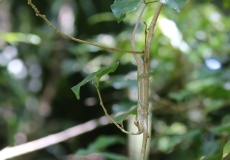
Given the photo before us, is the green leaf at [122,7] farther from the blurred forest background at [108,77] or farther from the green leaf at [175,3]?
the blurred forest background at [108,77]

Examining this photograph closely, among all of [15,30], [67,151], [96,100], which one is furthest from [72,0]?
[67,151]

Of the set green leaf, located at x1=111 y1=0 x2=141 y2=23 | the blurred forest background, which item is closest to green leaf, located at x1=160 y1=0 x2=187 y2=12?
green leaf, located at x1=111 y1=0 x2=141 y2=23

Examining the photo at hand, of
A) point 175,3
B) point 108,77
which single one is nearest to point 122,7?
point 175,3

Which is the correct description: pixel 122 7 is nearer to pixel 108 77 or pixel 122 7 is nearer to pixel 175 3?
pixel 175 3

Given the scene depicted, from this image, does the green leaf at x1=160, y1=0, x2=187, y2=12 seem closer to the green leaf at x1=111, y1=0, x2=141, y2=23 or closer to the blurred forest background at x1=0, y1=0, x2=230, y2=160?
the green leaf at x1=111, y1=0, x2=141, y2=23

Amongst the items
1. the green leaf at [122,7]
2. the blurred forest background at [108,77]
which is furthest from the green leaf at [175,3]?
the blurred forest background at [108,77]

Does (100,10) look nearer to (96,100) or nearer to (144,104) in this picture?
(96,100)
